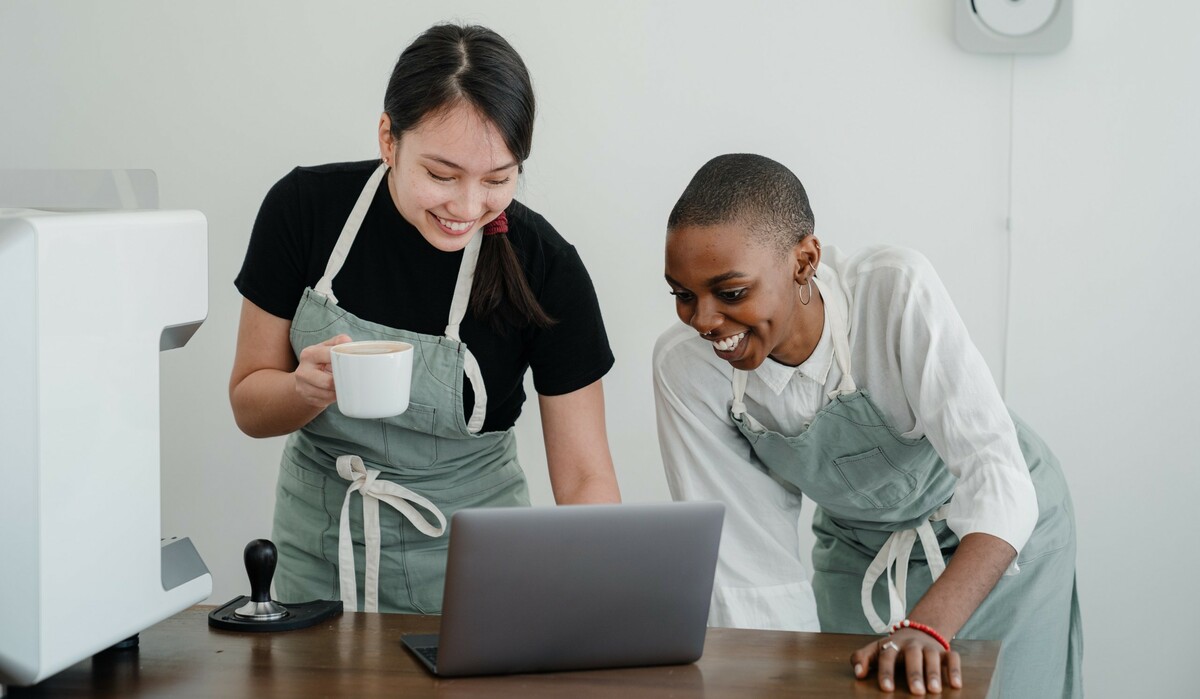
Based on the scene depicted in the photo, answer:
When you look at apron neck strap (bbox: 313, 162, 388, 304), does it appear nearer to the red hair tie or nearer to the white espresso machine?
the red hair tie

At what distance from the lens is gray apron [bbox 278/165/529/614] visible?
1.69m

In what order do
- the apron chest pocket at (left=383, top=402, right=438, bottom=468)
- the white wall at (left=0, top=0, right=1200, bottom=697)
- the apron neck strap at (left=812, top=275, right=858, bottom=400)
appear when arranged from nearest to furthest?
the apron neck strap at (left=812, top=275, right=858, bottom=400) < the apron chest pocket at (left=383, top=402, right=438, bottom=468) < the white wall at (left=0, top=0, right=1200, bottom=697)

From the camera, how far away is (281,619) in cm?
133

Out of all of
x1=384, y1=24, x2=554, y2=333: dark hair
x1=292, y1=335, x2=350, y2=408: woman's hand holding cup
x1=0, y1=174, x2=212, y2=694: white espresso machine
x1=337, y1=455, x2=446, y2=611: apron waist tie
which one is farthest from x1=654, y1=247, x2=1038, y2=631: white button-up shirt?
x1=0, y1=174, x2=212, y2=694: white espresso machine

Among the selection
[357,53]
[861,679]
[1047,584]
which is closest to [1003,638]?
[1047,584]

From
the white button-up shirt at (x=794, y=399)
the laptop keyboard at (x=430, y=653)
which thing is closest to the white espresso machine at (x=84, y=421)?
the laptop keyboard at (x=430, y=653)

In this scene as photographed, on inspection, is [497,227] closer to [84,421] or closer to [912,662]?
[84,421]

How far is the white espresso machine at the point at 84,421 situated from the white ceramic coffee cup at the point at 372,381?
0.56 feet

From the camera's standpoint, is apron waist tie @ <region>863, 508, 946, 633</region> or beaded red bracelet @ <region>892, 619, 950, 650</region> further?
apron waist tie @ <region>863, 508, 946, 633</region>

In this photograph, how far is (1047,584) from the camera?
5.67 ft

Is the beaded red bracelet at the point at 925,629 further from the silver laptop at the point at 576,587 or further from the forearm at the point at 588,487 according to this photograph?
the forearm at the point at 588,487

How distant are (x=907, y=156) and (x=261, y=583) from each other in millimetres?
1643

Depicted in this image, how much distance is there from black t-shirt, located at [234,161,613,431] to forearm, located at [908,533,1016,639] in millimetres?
597

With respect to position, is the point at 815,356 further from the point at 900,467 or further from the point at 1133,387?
the point at 1133,387
